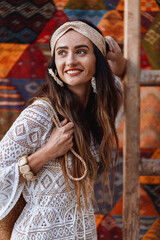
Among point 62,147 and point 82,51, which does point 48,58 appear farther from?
point 62,147

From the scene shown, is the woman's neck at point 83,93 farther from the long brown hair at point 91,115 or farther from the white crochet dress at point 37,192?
the white crochet dress at point 37,192

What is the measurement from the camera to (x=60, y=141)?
0.98 m

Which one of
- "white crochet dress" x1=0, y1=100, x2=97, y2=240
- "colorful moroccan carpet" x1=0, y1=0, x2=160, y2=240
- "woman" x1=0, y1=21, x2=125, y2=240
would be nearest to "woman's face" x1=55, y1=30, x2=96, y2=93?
"woman" x1=0, y1=21, x2=125, y2=240

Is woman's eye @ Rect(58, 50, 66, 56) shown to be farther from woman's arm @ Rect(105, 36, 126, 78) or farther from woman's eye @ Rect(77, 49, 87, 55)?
woman's arm @ Rect(105, 36, 126, 78)

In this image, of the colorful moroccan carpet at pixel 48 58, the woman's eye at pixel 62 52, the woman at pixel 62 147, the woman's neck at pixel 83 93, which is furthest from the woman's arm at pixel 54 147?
the colorful moroccan carpet at pixel 48 58

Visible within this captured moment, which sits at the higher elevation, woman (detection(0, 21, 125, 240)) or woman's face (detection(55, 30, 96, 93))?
woman's face (detection(55, 30, 96, 93))

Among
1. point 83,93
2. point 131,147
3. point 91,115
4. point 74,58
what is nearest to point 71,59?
point 74,58

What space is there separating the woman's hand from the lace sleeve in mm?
37

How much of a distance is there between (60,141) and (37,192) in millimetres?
178

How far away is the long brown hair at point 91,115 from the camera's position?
1025mm

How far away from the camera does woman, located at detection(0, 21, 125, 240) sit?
94cm

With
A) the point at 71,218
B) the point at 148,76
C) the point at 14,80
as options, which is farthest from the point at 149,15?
the point at 71,218

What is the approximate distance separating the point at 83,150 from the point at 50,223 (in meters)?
0.25

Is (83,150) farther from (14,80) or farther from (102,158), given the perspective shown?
(14,80)
